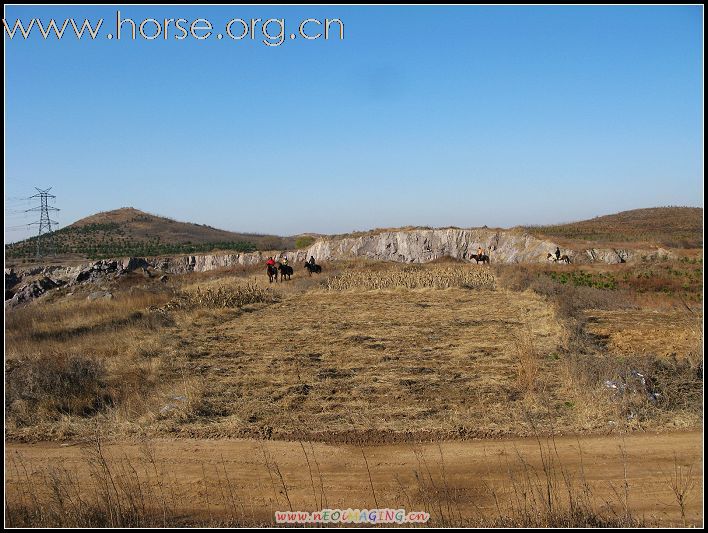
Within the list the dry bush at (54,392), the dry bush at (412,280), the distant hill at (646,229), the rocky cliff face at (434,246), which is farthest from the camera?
the distant hill at (646,229)

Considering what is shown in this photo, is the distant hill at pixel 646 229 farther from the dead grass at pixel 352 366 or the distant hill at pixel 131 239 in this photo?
the distant hill at pixel 131 239

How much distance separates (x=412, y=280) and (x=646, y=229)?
44270 millimetres

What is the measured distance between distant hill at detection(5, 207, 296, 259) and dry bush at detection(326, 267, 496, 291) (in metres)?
35.0

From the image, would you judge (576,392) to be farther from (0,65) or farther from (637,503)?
(0,65)

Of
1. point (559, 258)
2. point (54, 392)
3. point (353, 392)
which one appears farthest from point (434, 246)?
point (54, 392)

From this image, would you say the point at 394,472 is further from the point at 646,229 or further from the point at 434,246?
the point at 646,229

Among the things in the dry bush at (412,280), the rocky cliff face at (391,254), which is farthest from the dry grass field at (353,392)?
the rocky cliff face at (391,254)

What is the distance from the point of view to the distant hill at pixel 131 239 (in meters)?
63.9

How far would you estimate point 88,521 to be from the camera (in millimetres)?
5273

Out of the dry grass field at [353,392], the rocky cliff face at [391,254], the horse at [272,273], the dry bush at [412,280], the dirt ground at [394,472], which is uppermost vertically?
the rocky cliff face at [391,254]

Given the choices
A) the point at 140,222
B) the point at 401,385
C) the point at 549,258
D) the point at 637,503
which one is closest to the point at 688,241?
the point at 549,258

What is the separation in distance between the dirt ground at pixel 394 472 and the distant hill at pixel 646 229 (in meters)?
40.9

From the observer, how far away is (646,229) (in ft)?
204

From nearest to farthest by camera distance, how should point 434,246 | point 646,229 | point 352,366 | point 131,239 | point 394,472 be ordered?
1. point 394,472
2. point 352,366
3. point 434,246
4. point 646,229
5. point 131,239
